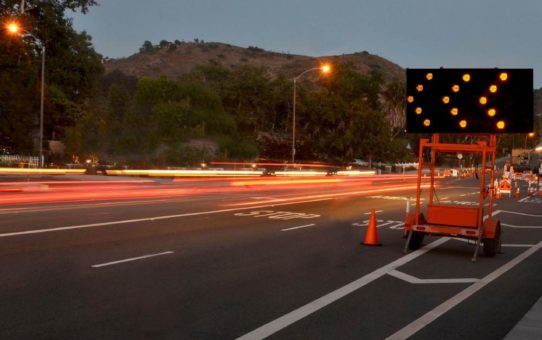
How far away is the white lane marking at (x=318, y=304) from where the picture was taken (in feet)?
22.3

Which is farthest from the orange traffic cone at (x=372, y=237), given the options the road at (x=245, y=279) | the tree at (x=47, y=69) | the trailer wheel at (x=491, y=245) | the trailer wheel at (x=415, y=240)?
the tree at (x=47, y=69)

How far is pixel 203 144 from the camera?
188ft

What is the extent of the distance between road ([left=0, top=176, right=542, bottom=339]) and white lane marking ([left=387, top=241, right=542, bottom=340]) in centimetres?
2

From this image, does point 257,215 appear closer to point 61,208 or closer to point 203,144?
point 61,208

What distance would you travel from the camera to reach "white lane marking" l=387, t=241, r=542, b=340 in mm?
6961

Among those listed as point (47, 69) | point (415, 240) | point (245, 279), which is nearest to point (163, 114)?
point (47, 69)

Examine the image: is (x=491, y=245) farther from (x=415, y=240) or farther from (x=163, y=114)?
(x=163, y=114)

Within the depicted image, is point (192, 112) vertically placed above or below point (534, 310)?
above

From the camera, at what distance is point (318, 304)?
320 inches

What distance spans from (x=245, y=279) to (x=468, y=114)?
5.41 meters

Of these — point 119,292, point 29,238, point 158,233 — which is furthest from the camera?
point 158,233

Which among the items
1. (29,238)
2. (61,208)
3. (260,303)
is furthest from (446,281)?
(61,208)

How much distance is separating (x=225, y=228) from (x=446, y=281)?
281 inches

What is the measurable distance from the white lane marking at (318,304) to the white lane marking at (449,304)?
116 cm
